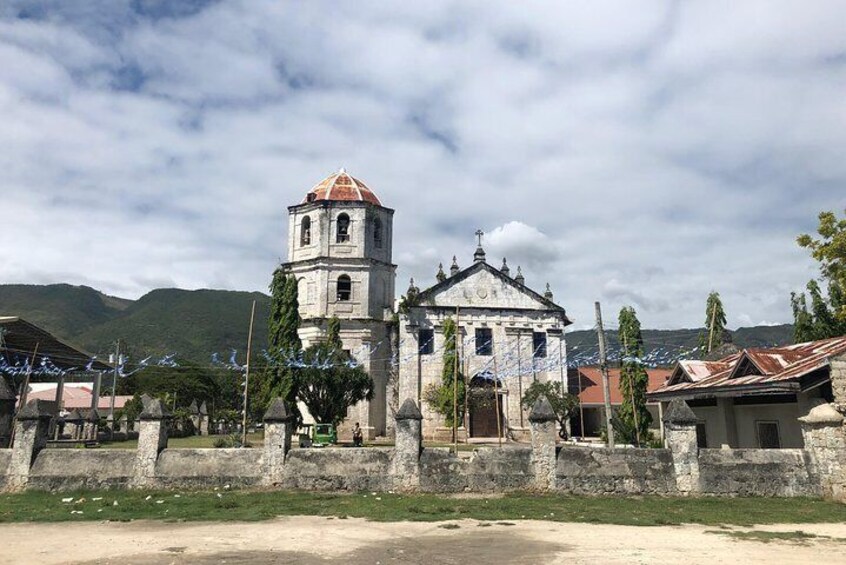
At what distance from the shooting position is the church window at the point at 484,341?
125 ft

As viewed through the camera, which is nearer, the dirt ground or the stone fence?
the dirt ground

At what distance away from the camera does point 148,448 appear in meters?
16.2

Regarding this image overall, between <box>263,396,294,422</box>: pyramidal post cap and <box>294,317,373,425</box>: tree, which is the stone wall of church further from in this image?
<box>263,396,294,422</box>: pyramidal post cap

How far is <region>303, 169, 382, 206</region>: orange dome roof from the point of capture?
39.6 meters

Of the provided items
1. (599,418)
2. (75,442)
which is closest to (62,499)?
(75,442)

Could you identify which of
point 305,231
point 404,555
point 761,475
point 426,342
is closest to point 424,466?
point 404,555

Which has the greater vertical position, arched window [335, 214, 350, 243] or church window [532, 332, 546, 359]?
arched window [335, 214, 350, 243]

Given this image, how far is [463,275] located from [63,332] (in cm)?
14550

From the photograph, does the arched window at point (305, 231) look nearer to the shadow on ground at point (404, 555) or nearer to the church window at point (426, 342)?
the church window at point (426, 342)

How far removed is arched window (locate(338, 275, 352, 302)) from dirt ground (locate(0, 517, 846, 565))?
26667mm

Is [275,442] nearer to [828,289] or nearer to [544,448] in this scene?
[544,448]

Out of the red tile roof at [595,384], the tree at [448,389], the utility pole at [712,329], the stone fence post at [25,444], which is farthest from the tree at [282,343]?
the utility pole at [712,329]

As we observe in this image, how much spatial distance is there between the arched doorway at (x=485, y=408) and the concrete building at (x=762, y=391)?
14.1 meters

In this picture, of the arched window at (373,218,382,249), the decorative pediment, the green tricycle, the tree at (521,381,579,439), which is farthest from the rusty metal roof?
the arched window at (373,218,382,249)
